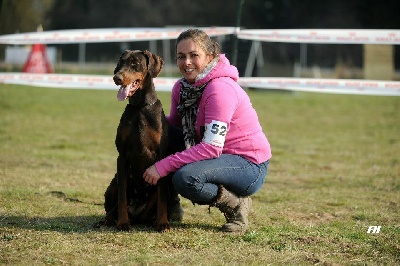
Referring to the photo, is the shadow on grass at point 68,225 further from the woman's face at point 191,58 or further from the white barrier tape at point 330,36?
the white barrier tape at point 330,36

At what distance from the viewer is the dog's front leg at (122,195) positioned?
13.6 feet

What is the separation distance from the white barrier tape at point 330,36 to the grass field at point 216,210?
1.43 metres

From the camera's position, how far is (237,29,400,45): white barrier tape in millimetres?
6480

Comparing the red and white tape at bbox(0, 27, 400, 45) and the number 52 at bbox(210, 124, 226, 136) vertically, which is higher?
the red and white tape at bbox(0, 27, 400, 45)

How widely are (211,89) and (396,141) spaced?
262 inches

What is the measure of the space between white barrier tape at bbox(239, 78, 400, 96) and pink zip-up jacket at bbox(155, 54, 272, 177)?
7.53 feet

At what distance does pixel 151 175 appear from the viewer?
4055 mm

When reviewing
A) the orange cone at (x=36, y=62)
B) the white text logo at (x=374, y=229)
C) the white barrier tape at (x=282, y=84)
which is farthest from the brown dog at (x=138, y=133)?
the orange cone at (x=36, y=62)

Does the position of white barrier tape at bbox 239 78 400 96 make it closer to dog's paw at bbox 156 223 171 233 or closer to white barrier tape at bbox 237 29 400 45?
white barrier tape at bbox 237 29 400 45

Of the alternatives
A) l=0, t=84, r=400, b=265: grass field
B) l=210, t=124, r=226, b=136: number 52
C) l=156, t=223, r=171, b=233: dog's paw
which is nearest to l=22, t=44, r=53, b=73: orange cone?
l=0, t=84, r=400, b=265: grass field

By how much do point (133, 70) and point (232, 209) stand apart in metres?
1.12

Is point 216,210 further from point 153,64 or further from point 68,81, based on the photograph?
point 68,81

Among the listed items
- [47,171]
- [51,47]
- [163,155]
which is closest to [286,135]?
[47,171]

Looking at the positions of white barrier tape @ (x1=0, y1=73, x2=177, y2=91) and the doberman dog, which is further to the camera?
white barrier tape @ (x1=0, y1=73, x2=177, y2=91)
